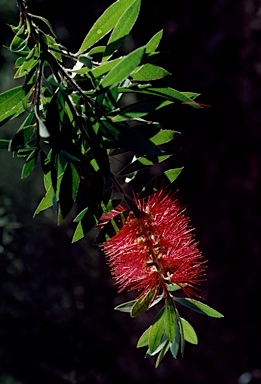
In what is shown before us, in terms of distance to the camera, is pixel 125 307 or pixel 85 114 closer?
pixel 85 114

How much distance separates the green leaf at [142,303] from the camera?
2.01 ft

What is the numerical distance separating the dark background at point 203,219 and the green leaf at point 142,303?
207 cm

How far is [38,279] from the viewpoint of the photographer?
2.98 metres

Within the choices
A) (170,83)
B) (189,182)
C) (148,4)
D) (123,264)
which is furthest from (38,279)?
(123,264)

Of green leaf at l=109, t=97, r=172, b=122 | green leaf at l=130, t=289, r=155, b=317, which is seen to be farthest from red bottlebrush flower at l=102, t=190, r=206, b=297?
green leaf at l=109, t=97, r=172, b=122

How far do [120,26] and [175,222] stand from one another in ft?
0.64

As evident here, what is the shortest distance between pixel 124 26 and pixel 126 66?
0.31ft

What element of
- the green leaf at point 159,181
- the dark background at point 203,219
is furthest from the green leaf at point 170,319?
the dark background at point 203,219

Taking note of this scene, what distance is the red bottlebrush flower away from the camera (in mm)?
602

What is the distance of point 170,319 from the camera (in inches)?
24.6

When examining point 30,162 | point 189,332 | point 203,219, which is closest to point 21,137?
point 30,162

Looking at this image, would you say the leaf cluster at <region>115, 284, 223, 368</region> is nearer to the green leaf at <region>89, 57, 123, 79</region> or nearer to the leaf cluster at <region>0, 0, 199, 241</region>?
the leaf cluster at <region>0, 0, 199, 241</region>

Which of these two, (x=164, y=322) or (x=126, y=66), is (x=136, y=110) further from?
(x=164, y=322)

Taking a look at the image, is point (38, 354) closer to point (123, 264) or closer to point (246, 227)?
point (246, 227)
